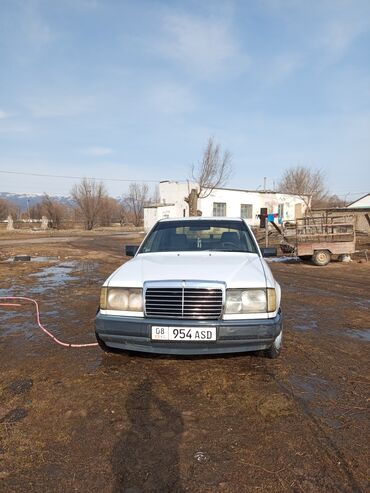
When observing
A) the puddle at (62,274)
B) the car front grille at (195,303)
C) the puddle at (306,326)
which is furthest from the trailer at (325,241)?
the car front grille at (195,303)

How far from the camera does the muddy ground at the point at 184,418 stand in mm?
2211

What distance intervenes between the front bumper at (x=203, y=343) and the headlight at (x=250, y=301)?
0.11m

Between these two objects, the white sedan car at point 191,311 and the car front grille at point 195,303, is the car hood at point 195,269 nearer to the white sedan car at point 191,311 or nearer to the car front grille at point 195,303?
the white sedan car at point 191,311

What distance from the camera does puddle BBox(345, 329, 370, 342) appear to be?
4863 mm

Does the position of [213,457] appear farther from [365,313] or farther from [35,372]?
[365,313]

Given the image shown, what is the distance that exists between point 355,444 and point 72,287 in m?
7.42

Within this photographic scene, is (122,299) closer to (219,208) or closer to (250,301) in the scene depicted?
(250,301)

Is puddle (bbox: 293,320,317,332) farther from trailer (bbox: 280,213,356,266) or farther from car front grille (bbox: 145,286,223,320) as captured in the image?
trailer (bbox: 280,213,356,266)

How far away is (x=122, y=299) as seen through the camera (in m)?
3.54

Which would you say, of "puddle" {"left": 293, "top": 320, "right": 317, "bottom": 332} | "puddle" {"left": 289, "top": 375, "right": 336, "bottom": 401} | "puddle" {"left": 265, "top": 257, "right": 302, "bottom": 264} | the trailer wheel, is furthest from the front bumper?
"puddle" {"left": 265, "top": 257, "right": 302, "bottom": 264}

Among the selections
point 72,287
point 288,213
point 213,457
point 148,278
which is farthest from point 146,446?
point 288,213

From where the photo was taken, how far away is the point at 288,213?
4419cm

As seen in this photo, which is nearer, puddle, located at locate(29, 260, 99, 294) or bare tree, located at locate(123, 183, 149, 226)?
puddle, located at locate(29, 260, 99, 294)

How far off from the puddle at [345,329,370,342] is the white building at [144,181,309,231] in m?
30.6
